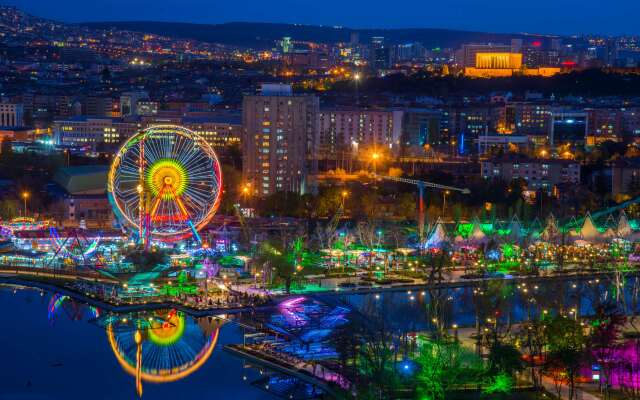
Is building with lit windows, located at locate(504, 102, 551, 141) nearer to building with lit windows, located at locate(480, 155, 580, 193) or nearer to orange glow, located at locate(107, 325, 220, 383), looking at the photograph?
building with lit windows, located at locate(480, 155, 580, 193)

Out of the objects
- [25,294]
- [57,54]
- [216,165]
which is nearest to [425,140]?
[216,165]

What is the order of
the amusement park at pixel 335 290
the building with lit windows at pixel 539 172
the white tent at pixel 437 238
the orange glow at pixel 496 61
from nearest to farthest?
the amusement park at pixel 335 290 → the white tent at pixel 437 238 → the building with lit windows at pixel 539 172 → the orange glow at pixel 496 61

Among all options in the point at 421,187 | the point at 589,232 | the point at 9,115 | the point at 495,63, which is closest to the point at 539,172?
the point at 421,187

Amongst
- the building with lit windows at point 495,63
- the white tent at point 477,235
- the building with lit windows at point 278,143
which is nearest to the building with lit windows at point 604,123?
the building with lit windows at point 495,63

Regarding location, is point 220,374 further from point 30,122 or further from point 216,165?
point 30,122

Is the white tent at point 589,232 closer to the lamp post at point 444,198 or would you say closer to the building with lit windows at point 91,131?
the lamp post at point 444,198

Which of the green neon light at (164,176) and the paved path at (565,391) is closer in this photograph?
the paved path at (565,391)

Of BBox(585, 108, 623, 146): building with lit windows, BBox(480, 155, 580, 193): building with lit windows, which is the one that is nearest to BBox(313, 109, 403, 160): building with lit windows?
BBox(585, 108, 623, 146): building with lit windows
